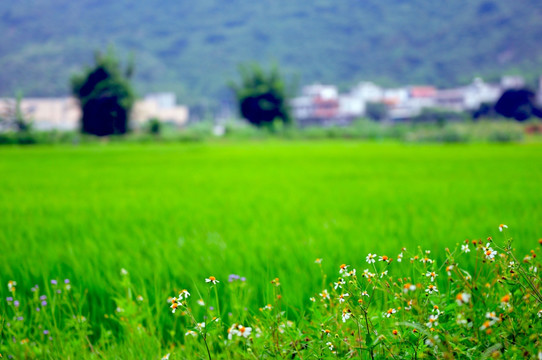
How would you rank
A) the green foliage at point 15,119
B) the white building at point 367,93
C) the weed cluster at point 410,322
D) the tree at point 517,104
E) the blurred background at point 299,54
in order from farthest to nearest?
1. the white building at point 367,93
2. the blurred background at point 299,54
3. the tree at point 517,104
4. the green foliage at point 15,119
5. the weed cluster at point 410,322

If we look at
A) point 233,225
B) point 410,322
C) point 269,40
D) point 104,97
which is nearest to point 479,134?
point 104,97

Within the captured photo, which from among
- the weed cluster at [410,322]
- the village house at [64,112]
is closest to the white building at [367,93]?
the village house at [64,112]

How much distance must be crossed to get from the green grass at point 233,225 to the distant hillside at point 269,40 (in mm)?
63988

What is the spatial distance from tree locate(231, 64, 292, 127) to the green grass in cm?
3231

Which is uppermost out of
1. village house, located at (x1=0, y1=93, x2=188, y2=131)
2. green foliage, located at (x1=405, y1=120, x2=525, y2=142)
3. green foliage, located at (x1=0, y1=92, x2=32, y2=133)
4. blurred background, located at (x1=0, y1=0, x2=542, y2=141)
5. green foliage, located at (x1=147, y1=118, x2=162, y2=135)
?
blurred background, located at (x1=0, y1=0, x2=542, y2=141)

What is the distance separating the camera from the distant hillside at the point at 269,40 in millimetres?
88188

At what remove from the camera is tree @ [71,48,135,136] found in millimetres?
31797

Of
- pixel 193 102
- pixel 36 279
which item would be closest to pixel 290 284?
pixel 36 279

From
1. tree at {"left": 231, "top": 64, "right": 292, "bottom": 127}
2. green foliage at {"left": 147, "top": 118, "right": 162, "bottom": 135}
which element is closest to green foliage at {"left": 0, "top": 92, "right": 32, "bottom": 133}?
green foliage at {"left": 147, "top": 118, "right": 162, "bottom": 135}

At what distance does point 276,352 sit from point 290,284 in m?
0.77

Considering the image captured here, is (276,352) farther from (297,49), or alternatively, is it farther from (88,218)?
(297,49)

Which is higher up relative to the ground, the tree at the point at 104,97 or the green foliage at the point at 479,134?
the tree at the point at 104,97

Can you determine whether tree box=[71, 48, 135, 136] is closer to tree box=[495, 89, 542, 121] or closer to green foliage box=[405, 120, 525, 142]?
green foliage box=[405, 120, 525, 142]

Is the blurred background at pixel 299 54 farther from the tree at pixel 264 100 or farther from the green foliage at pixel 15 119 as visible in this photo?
the green foliage at pixel 15 119
